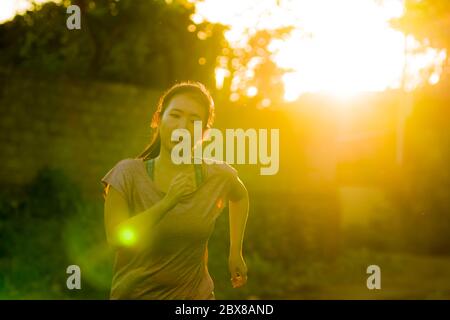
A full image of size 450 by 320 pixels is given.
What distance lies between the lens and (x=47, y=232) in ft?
32.1

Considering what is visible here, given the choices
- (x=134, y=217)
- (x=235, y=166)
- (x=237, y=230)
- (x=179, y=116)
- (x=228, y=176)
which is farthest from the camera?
(x=235, y=166)

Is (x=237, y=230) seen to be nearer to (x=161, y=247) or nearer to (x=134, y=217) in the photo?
(x=161, y=247)

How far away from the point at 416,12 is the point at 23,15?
833 centimetres

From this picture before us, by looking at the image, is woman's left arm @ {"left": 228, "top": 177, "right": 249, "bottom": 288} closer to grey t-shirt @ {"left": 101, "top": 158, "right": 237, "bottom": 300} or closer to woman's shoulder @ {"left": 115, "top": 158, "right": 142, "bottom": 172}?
grey t-shirt @ {"left": 101, "top": 158, "right": 237, "bottom": 300}

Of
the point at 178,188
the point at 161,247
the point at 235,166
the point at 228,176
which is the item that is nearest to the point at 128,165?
the point at 178,188

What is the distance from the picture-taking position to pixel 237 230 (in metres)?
3.94

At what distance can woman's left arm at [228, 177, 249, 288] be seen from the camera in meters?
3.74

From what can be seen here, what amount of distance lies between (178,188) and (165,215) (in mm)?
149

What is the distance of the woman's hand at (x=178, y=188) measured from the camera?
10.7ft

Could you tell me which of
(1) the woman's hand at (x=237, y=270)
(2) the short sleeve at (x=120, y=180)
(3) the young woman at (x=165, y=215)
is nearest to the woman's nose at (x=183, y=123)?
(3) the young woman at (x=165, y=215)

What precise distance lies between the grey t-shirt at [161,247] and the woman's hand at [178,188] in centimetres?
11
